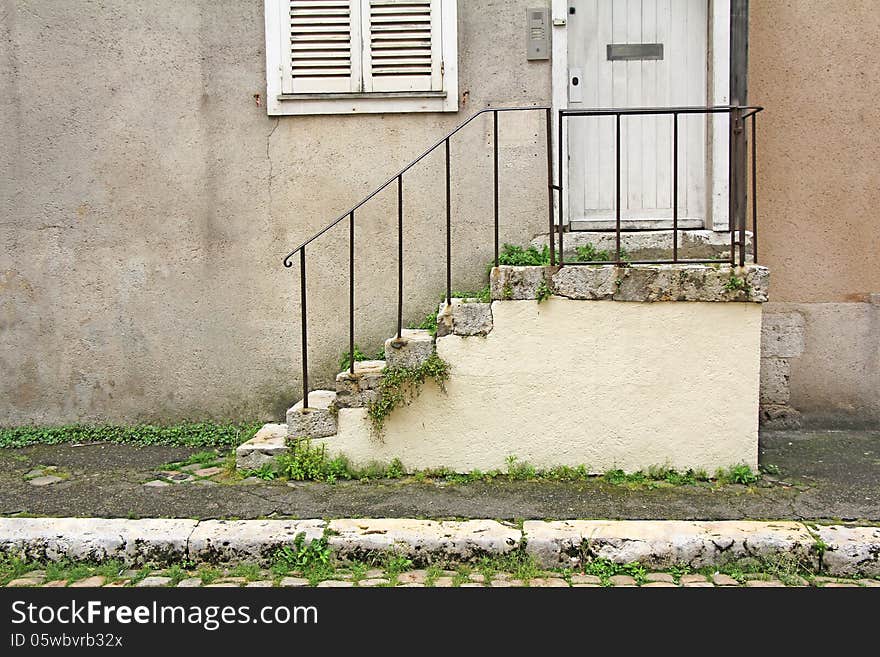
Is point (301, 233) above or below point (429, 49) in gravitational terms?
below

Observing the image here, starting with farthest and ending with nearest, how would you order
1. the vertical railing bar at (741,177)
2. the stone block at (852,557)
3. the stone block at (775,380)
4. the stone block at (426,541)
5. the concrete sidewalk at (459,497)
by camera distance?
the stone block at (775,380) → the vertical railing bar at (741,177) → the concrete sidewalk at (459,497) → the stone block at (426,541) → the stone block at (852,557)

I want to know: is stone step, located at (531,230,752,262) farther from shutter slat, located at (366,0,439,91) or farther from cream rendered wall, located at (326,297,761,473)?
shutter slat, located at (366,0,439,91)

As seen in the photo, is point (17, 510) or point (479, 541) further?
point (17, 510)

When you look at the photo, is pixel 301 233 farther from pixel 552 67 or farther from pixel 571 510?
pixel 571 510

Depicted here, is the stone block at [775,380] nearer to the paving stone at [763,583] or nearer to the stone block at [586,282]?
the stone block at [586,282]

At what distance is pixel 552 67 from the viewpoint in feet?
20.0

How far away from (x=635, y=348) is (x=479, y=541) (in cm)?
162

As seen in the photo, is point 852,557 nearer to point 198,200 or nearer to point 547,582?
point 547,582

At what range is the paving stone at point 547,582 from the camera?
412 centimetres

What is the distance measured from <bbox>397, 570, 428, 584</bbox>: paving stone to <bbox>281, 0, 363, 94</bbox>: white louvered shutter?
3449 mm

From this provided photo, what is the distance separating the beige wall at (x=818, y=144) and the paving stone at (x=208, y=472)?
4055mm

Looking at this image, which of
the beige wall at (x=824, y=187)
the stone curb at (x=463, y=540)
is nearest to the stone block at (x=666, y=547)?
the stone curb at (x=463, y=540)

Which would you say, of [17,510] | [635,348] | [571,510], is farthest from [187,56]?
[571,510]

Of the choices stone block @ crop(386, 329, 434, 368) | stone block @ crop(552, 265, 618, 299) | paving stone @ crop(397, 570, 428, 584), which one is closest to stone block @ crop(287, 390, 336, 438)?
stone block @ crop(386, 329, 434, 368)
